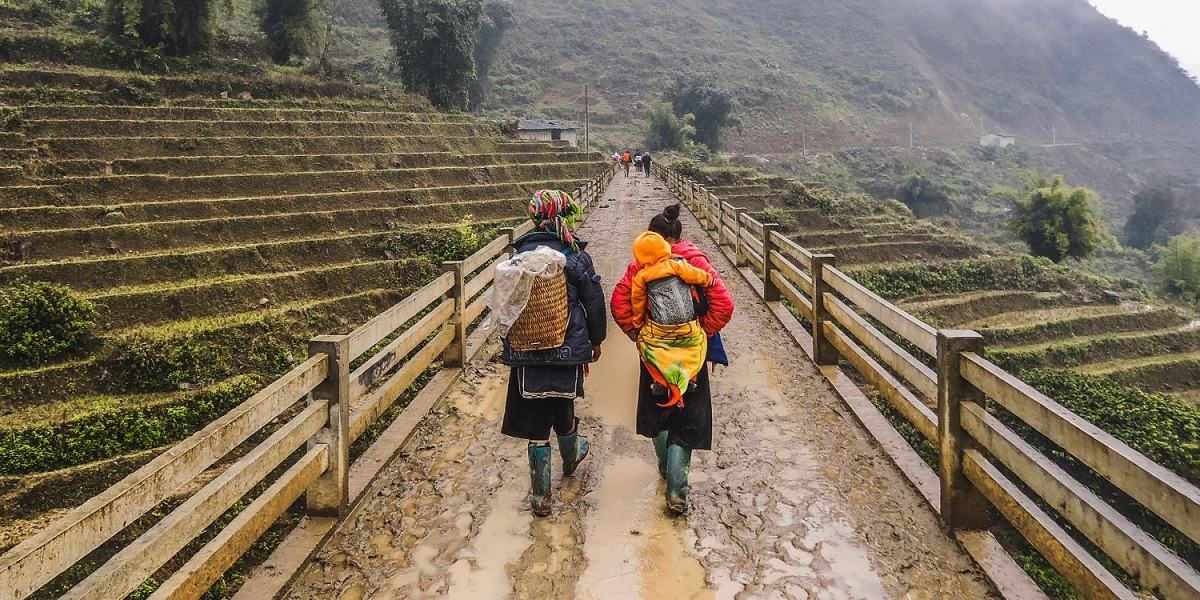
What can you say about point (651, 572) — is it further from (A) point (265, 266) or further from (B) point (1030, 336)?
(B) point (1030, 336)

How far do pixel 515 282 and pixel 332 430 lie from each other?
129 centimetres

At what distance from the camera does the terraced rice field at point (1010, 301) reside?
58.4 ft

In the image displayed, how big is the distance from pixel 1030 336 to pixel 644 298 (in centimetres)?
1984

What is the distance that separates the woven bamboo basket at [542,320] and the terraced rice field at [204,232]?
7.97m

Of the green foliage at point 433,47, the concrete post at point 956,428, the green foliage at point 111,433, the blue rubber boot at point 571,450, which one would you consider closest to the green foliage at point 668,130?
the green foliage at point 433,47

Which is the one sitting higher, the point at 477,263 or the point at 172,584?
the point at 477,263

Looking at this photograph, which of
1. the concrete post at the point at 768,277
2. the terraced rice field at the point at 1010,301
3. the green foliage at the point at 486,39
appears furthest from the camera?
the green foliage at the point at 486,39

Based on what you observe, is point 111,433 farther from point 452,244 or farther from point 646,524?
point 646,524

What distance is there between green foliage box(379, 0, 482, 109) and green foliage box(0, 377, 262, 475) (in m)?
27.3

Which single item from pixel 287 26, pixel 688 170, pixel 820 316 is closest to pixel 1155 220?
pixel 688 170

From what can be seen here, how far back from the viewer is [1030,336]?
18656 mm

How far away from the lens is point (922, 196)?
47.6 meters

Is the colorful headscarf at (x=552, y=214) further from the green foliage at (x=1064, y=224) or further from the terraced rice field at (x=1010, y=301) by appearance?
the green foliage at (x=1064, y=224)

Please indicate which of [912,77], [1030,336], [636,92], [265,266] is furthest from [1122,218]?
[265,266]
